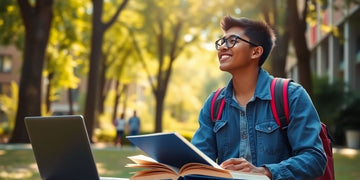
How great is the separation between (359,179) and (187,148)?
10.1 m

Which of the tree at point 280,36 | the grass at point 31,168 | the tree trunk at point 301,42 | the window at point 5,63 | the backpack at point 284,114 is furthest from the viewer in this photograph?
the window at point 5,63

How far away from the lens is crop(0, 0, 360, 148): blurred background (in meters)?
20.2

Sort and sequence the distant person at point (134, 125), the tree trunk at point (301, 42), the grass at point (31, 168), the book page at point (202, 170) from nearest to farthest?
the book page at point (202, 170), the grass at point (31, 168), the tree trunk at point (301, 42), the distant person at point (134, 125)

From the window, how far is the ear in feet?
195

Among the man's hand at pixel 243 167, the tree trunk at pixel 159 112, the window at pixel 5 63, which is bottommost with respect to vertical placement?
the tree trunk at pixel 159 112

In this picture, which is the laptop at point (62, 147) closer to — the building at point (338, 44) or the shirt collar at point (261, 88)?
the shirt collar at point (261, 88)

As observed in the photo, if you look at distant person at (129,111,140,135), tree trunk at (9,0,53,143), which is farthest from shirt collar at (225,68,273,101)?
distant person at (129,111,140,135)

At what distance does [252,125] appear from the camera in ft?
10.1

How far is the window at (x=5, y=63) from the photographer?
59.6m

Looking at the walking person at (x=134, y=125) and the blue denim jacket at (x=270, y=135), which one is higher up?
the blue denim jacket at (x=270, y=135)

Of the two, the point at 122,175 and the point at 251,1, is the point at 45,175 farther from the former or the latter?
the point at 251,1

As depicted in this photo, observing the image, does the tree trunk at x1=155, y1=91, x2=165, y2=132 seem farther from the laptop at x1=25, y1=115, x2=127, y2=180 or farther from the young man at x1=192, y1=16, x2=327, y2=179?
the laptop at x1=25, y1=115, x2=127, y2=180

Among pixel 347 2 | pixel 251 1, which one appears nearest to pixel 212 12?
pixel 251 1

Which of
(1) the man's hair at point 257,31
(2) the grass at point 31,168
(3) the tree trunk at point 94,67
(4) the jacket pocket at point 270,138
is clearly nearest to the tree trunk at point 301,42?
(2) the grass at point 31,168
